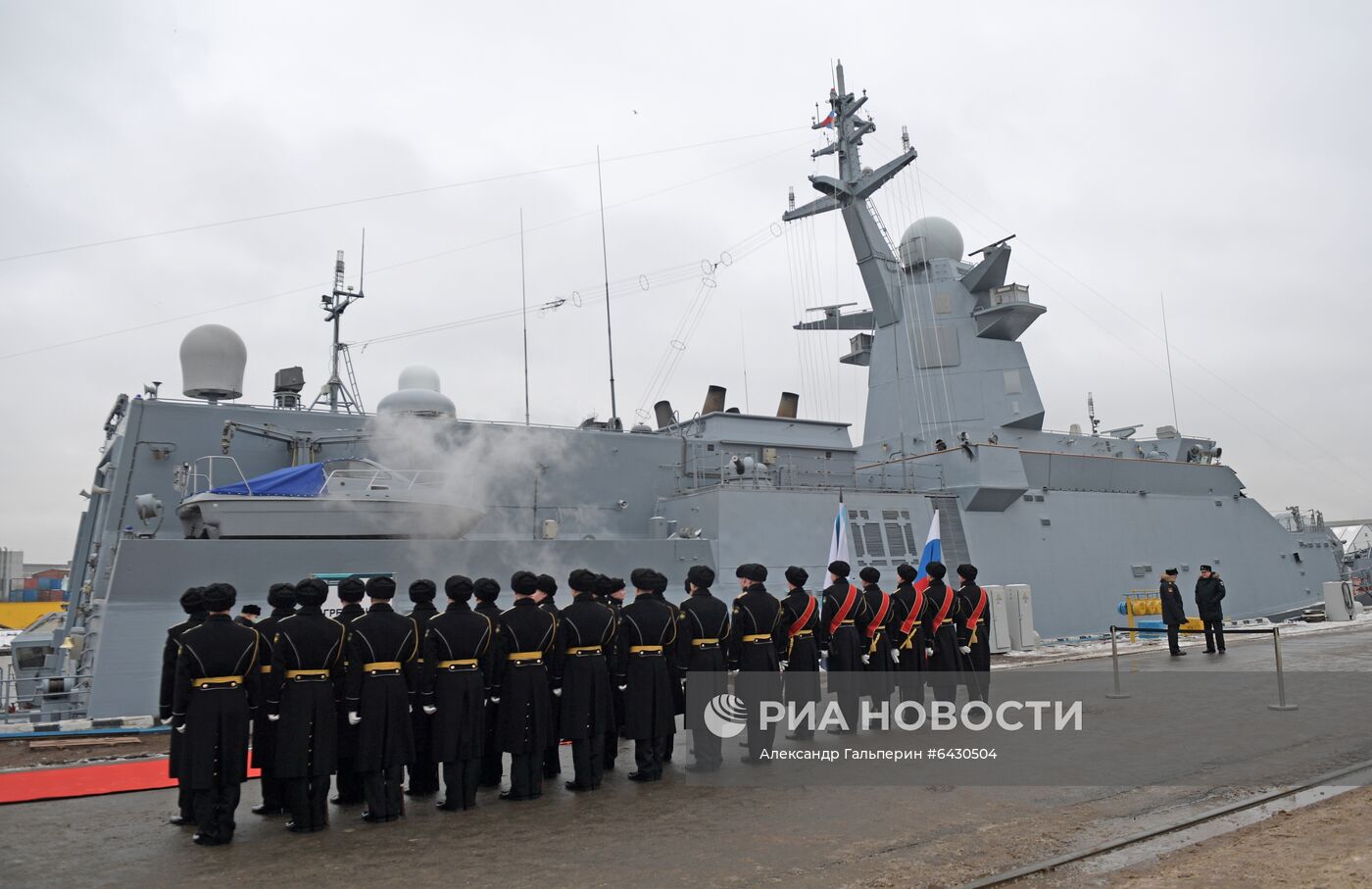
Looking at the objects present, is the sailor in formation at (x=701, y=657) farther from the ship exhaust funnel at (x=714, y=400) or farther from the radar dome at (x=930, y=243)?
the radar dome at (x=930, y=243)

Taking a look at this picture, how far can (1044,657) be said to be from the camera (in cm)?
1426

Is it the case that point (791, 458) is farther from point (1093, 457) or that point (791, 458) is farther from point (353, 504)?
point (353, 504)

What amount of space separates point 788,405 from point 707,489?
21.6 feet

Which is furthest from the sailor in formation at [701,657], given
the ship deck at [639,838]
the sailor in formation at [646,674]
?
the ship deck at [639,838]

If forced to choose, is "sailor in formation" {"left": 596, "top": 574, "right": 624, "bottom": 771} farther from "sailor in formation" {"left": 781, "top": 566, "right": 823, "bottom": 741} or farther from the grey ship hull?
the grey ship hull

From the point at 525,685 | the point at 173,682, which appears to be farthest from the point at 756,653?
the point at 173,682

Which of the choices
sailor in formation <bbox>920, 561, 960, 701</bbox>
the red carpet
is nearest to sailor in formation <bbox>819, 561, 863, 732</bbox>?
sailor in formation <bbox>920, 561, 960, 701</bbox>

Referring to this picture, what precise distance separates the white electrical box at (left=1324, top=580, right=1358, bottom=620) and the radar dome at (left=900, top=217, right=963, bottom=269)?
10972 millimetres

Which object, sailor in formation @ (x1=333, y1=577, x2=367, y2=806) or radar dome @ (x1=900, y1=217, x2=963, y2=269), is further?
radar dome @ (x1=900, y1=217, x2=963, y2=269)

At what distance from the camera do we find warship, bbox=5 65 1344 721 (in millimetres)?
11781

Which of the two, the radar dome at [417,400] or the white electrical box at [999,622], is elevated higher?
the radar dome at [417,400]

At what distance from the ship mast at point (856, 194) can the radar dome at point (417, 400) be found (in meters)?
10.5

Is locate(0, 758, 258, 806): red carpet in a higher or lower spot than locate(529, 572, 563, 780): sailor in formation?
lower

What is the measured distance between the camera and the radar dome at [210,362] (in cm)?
1316
